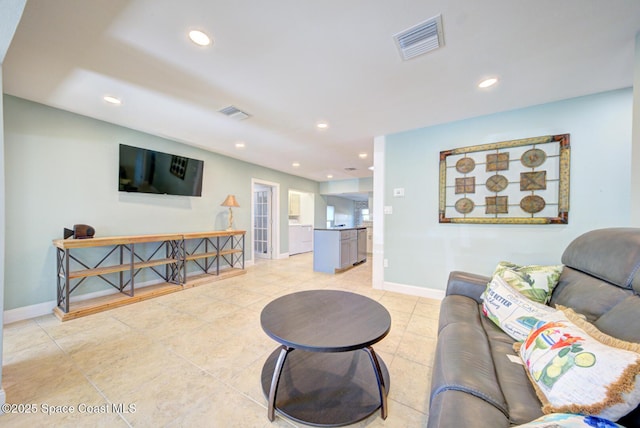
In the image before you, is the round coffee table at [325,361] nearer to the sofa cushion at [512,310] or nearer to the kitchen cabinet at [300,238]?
the sofa cushion at [512,310]

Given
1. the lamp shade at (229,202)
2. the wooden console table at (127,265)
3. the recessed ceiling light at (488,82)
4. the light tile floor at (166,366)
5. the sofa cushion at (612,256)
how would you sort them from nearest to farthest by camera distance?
the sofa cushion at (612,256) → the light tile floor at (166,366) → the recessed ceiling light at (488,82) → the wooden console table at (127,265) → the lamp shade at (229,202)

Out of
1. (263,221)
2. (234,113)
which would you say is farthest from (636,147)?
(263,221)

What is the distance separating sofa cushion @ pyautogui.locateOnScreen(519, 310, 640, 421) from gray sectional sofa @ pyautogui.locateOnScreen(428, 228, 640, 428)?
63 millimetres

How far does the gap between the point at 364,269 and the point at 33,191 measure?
5.02 m

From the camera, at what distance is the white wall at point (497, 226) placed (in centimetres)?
223

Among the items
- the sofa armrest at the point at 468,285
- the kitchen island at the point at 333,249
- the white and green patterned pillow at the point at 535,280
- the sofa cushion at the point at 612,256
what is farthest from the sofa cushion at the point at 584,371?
the kitchen island at the point at 333,249

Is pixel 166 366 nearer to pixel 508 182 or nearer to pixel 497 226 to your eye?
pixel 497 226

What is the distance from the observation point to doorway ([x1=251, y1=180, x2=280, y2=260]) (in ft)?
20.1

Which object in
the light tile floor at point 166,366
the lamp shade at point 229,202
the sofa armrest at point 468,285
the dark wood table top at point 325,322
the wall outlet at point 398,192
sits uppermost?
the wall outlet at point 398,192

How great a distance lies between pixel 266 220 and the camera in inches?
248

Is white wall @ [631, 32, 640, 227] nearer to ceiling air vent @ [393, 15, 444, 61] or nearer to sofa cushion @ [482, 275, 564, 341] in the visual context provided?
sofa cushion @ [482, 275, 564, 341]

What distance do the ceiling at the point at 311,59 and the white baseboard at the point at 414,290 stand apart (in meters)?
2.28

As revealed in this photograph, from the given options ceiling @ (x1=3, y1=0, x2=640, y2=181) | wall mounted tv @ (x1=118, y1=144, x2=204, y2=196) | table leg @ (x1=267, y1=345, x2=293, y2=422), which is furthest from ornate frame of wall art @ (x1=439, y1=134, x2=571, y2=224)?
wall mounted tv @ (x1=118, y1=144, x2=204, y2=196)

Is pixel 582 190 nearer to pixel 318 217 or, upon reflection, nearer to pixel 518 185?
pixel 518 185
